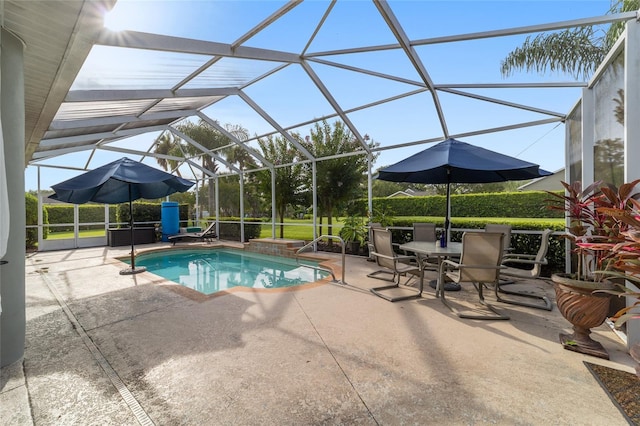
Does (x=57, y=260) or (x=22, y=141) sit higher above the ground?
(x=22, y=141)

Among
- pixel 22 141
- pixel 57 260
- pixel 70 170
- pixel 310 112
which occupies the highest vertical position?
pixel 310 112

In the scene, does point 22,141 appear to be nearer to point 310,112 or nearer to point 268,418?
point 268,418

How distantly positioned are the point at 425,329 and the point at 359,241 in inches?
208

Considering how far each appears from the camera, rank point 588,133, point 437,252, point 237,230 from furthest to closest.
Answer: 1. point 237,230
2. point 437,252
3. point 588,133

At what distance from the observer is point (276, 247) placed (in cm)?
995

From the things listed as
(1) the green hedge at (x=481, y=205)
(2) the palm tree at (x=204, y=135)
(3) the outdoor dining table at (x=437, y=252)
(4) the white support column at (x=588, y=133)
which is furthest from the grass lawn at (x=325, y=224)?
(2) the palm tree at (x=204, y=135)

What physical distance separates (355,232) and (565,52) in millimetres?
10096

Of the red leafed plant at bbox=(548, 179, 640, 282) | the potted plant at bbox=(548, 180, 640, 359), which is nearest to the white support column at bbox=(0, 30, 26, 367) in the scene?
the red leafed plant at bbox=(548, 179, 640, 282)

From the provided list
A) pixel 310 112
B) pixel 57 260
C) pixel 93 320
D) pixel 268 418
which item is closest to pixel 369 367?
pixel 268 418

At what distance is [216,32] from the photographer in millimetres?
4652

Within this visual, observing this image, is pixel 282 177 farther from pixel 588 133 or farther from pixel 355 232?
pixel 588 133

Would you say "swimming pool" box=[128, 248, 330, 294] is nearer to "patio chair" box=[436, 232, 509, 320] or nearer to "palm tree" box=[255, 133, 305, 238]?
"palm tree" box=[255, 133, 305, 238]

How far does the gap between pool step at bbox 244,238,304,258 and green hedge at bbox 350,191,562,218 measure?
7247 millimetres

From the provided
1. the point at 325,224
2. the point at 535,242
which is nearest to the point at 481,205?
the point at 325,224
